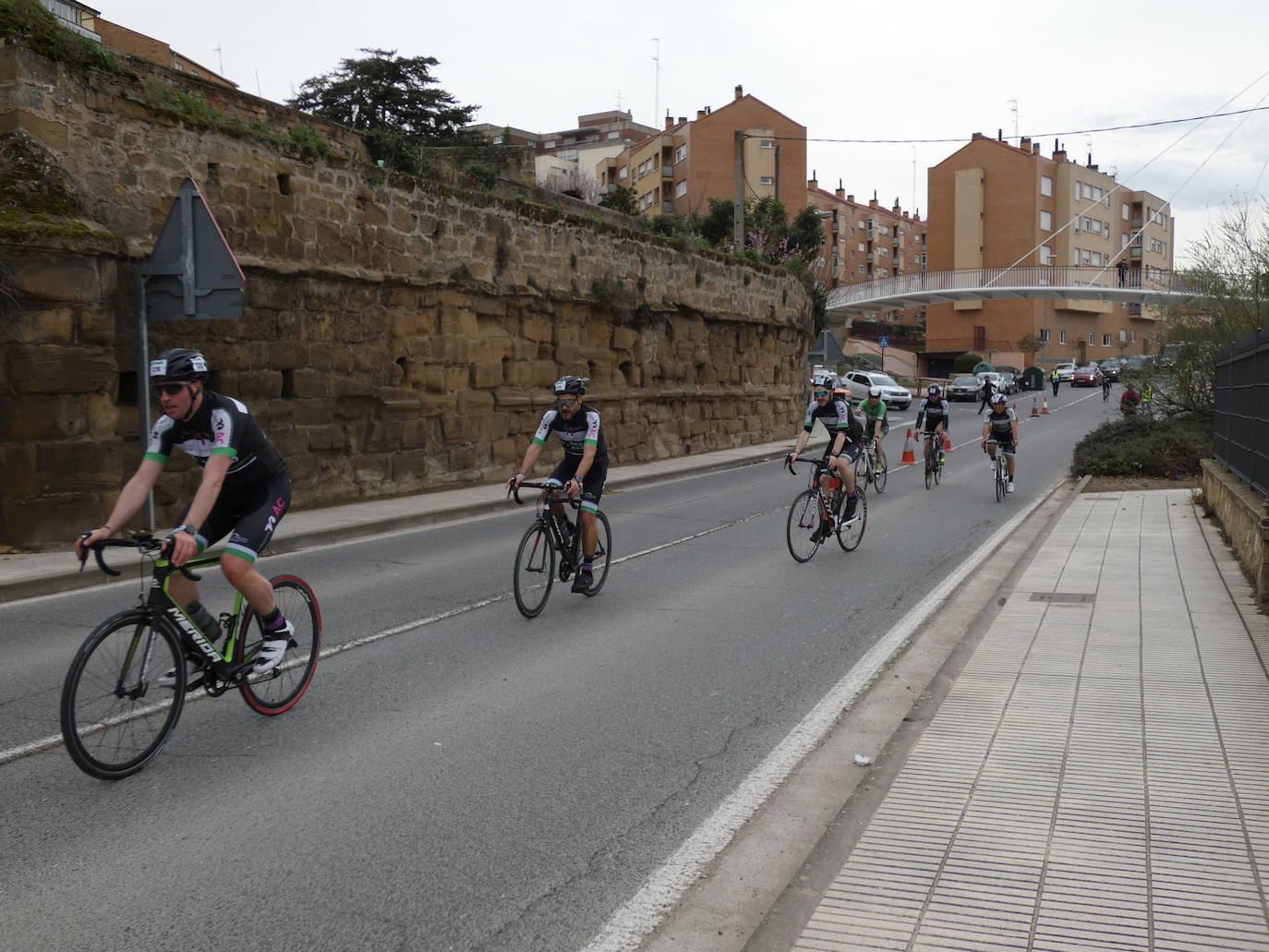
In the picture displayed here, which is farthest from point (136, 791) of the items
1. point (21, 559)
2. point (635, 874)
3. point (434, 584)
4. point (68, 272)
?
point (68, 272)

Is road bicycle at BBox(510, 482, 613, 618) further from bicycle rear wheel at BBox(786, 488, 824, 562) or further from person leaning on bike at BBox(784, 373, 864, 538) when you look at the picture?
person leaning on bike at BBox(784, 373, 864, 538)

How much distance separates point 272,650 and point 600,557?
3842 mm

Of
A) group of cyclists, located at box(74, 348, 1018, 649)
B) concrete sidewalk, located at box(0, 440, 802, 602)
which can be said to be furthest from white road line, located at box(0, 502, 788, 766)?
concrete sidewalk, located at box(0, 440, 802, 602)

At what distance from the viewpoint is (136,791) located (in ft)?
14.8

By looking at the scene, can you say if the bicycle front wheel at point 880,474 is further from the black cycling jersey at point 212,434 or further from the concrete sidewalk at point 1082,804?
the black cycling jersey at point 212,434

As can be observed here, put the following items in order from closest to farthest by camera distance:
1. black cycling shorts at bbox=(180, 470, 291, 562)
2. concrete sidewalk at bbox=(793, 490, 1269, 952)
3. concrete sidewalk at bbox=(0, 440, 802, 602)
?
1. concrete sidewalk at bbox=(793, 490, 1269, 952)
2. black cycling shorts at bbox=(180, 470, 291, 562)
3. concrete sidewalk at bbox=(0, 440, 802, 602)

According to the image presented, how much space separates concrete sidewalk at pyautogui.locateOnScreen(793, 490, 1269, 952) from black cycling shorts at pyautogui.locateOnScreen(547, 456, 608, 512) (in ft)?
10.5

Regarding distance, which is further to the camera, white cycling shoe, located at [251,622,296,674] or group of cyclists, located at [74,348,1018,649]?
white cycling shoe, located at [251,622,296,674]

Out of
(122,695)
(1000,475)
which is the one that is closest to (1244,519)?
(1000,475)

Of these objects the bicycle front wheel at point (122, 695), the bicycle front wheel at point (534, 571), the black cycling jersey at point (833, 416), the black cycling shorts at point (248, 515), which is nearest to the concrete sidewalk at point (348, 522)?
the bicycle front wheel at point (534, 571)

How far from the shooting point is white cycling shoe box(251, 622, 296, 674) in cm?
535

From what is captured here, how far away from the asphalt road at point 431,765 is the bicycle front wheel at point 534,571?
15 centimetres

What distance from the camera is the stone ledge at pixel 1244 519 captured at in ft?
25.3

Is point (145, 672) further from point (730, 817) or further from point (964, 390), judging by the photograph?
point (964, 390)
